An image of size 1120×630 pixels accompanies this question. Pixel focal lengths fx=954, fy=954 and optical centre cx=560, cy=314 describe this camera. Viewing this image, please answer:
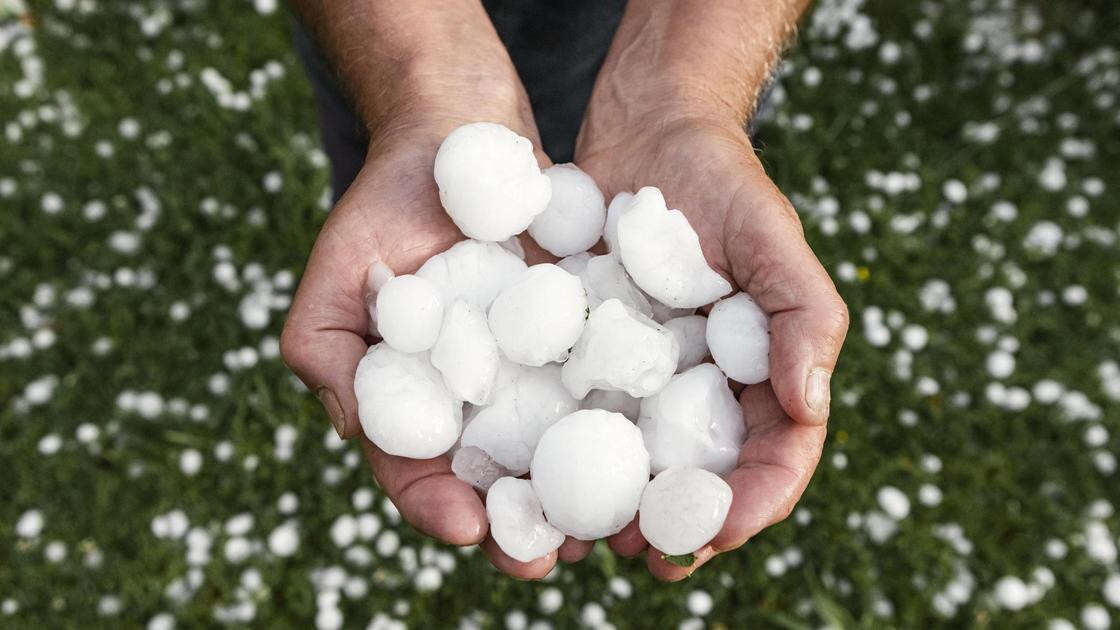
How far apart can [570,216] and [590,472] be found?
44 centimetres

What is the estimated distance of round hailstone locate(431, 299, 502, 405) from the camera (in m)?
1.33

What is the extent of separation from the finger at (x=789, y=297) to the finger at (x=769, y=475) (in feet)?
0.14

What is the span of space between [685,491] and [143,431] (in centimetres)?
148

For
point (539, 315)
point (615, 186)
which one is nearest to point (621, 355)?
point (539, 315)

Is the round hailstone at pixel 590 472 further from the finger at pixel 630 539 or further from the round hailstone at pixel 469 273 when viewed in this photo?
the round hailstone at pixel 469 273

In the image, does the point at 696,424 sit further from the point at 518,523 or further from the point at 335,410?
the point at 335,410

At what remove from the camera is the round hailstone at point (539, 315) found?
1.31 meters

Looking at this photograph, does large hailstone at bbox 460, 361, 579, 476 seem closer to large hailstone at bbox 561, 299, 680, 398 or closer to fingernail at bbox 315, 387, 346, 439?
large hailstone at bbox 561, 299, 680, 398

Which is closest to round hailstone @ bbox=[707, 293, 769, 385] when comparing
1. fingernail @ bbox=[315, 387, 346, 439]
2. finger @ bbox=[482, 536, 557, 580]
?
finger @ bbox=[482, 536, 557, 580]

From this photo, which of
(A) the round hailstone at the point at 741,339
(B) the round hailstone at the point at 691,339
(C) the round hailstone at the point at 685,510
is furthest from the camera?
(B) the round hailstone at the point at 691,339

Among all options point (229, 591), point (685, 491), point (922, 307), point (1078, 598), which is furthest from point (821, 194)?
point (229, 591)

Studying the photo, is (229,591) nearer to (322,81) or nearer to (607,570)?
(607,570)

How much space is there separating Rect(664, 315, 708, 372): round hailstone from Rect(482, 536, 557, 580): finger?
35 cm

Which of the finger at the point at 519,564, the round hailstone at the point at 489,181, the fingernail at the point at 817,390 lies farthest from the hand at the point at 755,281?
the round hailstone at the point at 489,181
